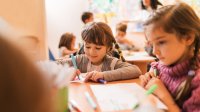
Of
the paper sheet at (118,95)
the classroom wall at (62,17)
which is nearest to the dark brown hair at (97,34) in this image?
the paper sheet at (118,95)

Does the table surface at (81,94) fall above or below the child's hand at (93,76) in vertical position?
below

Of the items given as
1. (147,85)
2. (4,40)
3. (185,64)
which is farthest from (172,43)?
(4,40)

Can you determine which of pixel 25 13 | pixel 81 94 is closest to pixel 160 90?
pixel 81 94

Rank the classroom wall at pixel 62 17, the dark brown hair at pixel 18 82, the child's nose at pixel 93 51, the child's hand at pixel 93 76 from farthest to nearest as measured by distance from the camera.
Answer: the classroom wall at pixel 62 17, the child's nose at pixel 93 51, the child's hand at pixel 93 76, the dark brown hair at pixel 18 82

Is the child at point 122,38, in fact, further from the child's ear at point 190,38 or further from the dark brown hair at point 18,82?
the dark brown hair at point 18,82

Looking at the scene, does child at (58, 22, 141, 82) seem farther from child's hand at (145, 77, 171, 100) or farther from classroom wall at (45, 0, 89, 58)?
classroom wall at (45, 0, 89, 58)

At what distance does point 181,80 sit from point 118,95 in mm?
251

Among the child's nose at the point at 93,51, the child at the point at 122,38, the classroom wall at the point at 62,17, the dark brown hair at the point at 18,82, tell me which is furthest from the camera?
the classroom wall at the point at 62,17

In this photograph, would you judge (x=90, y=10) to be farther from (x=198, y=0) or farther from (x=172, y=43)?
(x=172, y=43)

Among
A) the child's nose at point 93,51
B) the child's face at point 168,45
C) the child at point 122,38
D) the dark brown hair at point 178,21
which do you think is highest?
the dark brown hair at point 178,21

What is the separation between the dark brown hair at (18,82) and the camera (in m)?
0.29

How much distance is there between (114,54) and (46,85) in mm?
1495

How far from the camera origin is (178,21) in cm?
95

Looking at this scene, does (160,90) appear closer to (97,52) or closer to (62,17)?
(97,52)
